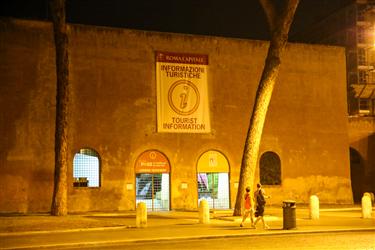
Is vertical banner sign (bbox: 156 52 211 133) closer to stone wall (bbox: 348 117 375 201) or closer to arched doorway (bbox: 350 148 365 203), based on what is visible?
stone wall (bbox: 348 117 375 201)

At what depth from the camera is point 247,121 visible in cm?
3600

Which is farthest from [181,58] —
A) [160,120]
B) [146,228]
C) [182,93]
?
[146,228]

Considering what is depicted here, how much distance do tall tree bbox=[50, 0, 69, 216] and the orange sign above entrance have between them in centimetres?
627

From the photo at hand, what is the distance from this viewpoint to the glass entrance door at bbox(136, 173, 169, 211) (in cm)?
3309

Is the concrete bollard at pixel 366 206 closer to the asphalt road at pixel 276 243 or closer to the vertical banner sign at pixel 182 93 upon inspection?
the asphalt road at pixel 276 243

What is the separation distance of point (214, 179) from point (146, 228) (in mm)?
11965

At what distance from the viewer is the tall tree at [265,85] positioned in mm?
A: 27703

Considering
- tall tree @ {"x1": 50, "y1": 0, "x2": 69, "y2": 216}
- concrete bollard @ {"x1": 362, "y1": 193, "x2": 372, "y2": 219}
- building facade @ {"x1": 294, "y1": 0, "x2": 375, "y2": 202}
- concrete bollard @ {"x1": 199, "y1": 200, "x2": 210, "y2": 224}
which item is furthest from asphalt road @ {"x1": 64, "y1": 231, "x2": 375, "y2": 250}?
building facade @ {"x1": 294, "y1": 0, "x2": 375, "y2": 202}

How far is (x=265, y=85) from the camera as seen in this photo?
2812 cm

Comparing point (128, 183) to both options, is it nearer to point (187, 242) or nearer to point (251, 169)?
point (251, 169)

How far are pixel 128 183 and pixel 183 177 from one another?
321cm

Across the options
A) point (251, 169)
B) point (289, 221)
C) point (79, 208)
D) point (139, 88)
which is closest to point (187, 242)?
point (289, 221)

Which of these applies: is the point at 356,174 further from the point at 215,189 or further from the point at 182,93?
the point at 182,93

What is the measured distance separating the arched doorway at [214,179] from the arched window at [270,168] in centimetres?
237
